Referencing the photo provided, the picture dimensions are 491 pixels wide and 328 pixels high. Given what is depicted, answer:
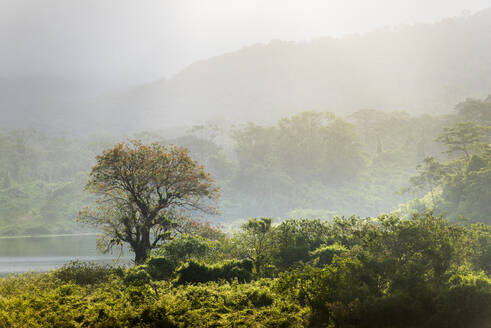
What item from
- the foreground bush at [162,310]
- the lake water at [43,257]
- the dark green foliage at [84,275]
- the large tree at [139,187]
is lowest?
the lake water at [43,257]

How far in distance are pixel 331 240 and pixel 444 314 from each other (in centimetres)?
874

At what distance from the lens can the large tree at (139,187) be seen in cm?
2319

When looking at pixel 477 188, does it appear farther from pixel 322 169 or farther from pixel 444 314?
pixel 322 169

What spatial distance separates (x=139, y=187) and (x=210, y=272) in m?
9.78

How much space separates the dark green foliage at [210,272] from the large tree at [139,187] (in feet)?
26.1

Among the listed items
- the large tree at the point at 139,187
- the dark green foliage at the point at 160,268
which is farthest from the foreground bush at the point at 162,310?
the large tree at the point at 139,187

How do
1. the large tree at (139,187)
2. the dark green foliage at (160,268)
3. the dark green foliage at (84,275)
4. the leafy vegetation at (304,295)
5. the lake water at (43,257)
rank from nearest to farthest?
1. the leafy vegetation at (304,295)
2. the dark green foliage at (160,268)
3. the dark green foliage at (84,275)
4. the large tree at (139,187)
5. the lake water at (43,257)

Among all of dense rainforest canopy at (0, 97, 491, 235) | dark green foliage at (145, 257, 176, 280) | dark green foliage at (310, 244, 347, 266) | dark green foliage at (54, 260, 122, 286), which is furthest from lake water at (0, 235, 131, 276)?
dense rainforest canopy at (0, 97, 491, 235)

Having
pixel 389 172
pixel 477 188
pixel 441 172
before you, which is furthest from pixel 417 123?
pixel 477 188

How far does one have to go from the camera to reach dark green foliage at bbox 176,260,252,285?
14.8m

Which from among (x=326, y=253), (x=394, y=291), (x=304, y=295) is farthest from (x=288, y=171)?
(x=394, y=291)

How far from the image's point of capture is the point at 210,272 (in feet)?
49.5

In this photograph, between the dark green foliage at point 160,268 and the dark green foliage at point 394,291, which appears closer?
the dark green foliage at point 394,291

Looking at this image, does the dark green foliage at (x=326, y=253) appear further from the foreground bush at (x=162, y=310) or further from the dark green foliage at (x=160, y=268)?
the foreground bush at (x=162, y=310)
